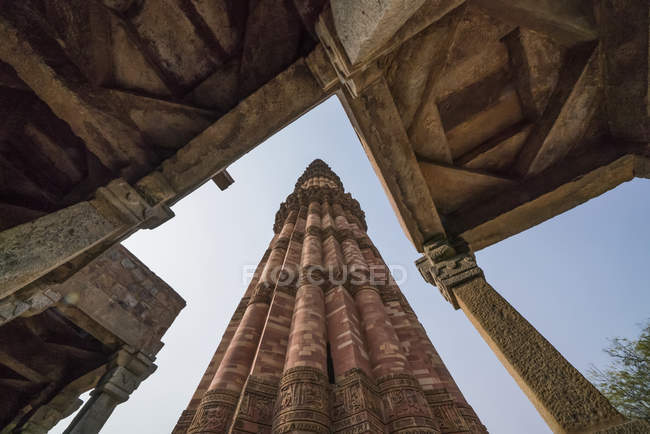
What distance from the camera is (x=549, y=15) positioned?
2.03 meters

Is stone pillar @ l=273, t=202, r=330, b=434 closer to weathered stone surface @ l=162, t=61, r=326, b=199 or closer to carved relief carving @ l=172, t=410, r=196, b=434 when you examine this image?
carved relief carving @ l=172, t=410, r=196, b=434

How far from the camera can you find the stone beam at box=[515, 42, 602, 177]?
2.29 metres

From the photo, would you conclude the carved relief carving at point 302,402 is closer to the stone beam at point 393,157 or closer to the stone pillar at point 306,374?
the stone pillar at point 306,374

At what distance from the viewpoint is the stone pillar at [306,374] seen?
8.55 feet

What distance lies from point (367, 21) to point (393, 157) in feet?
4.42

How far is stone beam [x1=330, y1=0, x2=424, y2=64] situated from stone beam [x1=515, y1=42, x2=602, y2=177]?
1.74 meters

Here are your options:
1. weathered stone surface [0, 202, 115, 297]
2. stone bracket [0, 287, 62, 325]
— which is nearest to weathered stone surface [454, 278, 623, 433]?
weathered stone surface [0, 202, 115, 297]

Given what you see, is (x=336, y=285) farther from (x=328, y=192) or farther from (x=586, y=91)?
(x=328, y=192)

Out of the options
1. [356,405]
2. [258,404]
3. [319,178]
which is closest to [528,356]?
[356,405]

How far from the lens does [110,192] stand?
7.07 ft

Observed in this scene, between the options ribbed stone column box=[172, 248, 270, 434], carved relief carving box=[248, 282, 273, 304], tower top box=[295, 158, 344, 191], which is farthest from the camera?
tower top box=[295, 158, 344, 191]

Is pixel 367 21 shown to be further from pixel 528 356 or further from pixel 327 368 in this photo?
pixel 327 368

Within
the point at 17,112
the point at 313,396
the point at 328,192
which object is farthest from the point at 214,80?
the point at 328,192

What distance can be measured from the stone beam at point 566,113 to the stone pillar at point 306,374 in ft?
9.97
